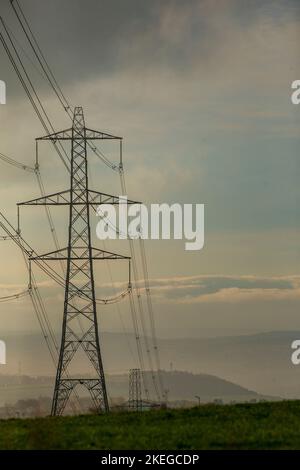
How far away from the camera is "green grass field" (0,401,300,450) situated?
2942 cm

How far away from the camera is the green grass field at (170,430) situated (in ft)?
96.5

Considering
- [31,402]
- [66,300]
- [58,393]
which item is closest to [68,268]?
[66,300]

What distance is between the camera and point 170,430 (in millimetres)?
31828

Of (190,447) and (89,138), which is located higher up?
(89,138)

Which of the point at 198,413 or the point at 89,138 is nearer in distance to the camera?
the point at 198,413

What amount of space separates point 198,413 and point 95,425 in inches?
142

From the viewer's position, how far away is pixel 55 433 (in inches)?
1250

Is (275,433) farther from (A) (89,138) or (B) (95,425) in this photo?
(A) (89,138)

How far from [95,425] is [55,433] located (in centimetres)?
237
